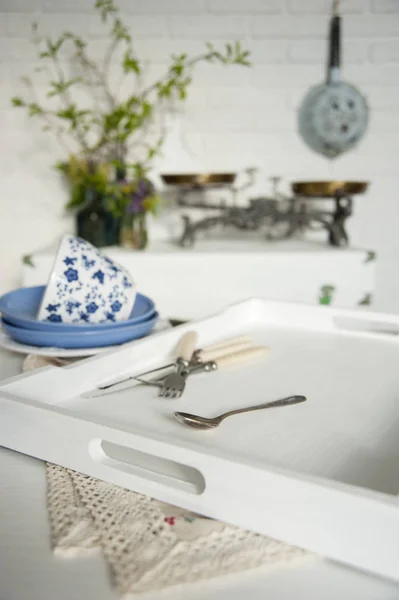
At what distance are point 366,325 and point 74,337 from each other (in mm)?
414

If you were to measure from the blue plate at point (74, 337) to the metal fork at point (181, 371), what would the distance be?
9 cm

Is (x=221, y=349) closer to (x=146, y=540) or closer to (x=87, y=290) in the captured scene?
(x=87, y=290)

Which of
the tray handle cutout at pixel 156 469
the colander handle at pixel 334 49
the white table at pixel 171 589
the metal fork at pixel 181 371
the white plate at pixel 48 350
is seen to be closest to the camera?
the white table at pixel 171 589

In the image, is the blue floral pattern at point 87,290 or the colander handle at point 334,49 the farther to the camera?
the colander handle at point 334,49

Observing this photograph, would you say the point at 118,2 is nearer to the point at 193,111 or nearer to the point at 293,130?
the point at 193,111

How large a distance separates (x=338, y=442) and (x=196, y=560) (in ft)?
0.55

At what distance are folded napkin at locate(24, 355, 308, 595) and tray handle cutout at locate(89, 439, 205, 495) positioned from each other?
Result: 0.02m

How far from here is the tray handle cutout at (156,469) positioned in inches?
18.3

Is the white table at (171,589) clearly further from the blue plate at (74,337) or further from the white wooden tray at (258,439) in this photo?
the blue plate at (74,337)

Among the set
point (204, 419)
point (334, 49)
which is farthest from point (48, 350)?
point (334, 49)

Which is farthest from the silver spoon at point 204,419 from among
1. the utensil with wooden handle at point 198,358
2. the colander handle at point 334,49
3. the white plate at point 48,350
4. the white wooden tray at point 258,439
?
the colander handle at point 334,49

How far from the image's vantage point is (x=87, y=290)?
0.87 metres

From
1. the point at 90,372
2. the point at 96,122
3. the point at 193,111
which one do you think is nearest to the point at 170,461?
the point at 90,372

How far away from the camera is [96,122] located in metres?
2.08
